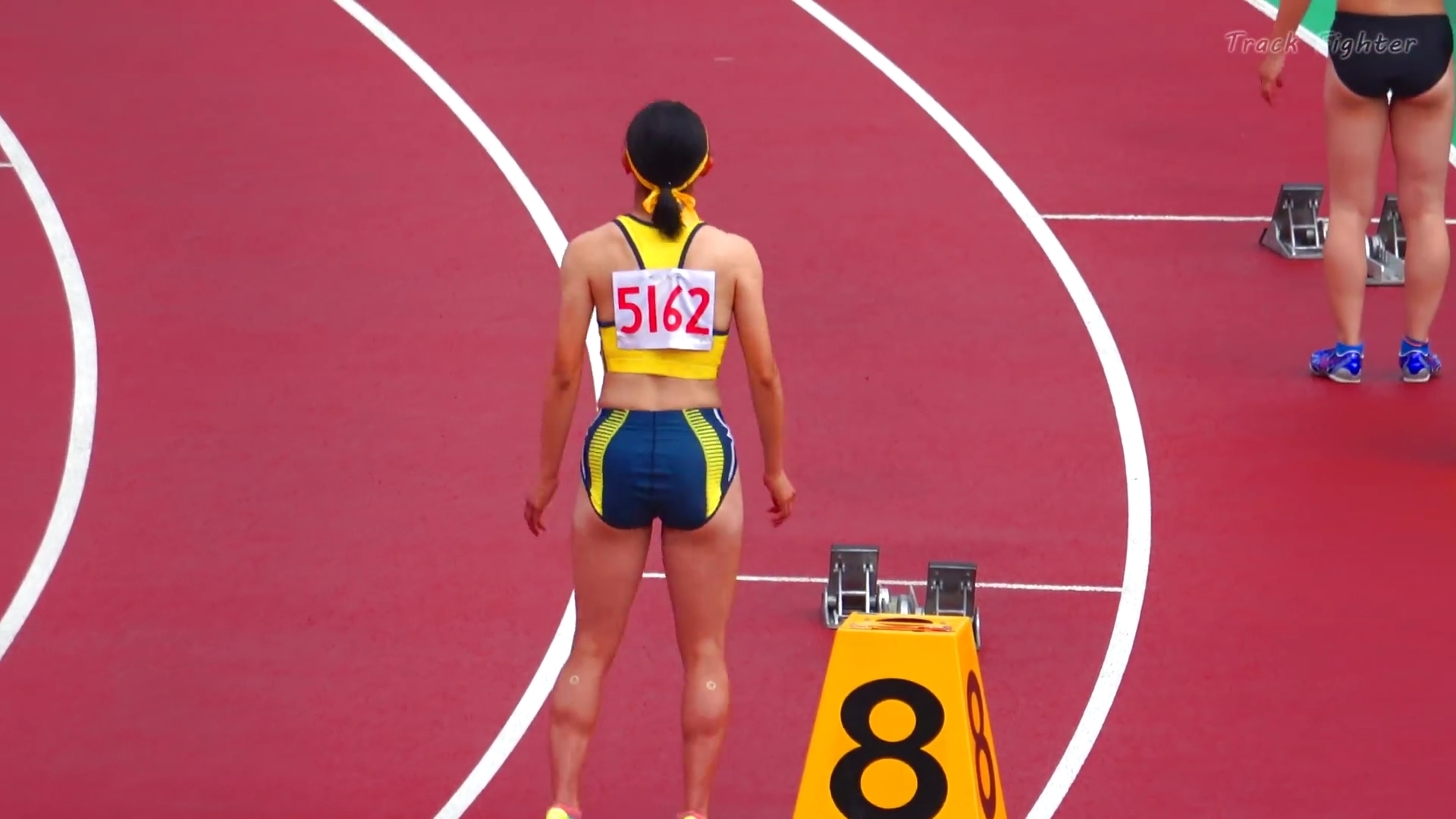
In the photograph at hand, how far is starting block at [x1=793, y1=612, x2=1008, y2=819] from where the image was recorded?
20.0ft

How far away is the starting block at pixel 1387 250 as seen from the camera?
11.4m

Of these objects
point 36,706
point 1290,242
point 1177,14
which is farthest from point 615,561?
point 1177,14

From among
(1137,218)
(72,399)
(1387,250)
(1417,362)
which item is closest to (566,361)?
(72,399)

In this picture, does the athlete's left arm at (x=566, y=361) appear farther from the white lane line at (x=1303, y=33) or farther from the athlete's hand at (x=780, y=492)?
the white lane line at (x=1303, y=33)

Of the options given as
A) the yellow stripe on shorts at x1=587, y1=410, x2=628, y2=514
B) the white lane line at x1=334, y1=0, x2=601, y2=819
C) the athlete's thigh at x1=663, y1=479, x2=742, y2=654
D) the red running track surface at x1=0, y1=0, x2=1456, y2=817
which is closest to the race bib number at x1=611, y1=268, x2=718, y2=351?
the yellow stripe on shorts at x1=587, y1=410, x2=628, y2=514

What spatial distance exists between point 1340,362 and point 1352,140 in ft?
3.22

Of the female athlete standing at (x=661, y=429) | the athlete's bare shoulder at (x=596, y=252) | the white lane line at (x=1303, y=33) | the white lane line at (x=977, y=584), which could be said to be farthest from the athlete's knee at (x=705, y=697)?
the white lane line at (x=1303, y=33)

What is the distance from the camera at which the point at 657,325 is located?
20.5ft

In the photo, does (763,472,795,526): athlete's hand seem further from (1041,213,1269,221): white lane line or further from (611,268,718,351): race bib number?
(1041,213,1269,221): white lane line

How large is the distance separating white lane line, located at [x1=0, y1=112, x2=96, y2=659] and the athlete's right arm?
10.7 feet

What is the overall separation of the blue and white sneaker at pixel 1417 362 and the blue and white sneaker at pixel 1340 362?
184mm

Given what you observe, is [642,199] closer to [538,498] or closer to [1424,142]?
[538,498]

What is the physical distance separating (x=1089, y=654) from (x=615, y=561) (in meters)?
2.41

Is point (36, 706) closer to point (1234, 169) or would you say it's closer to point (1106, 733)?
point (1106, 733)
